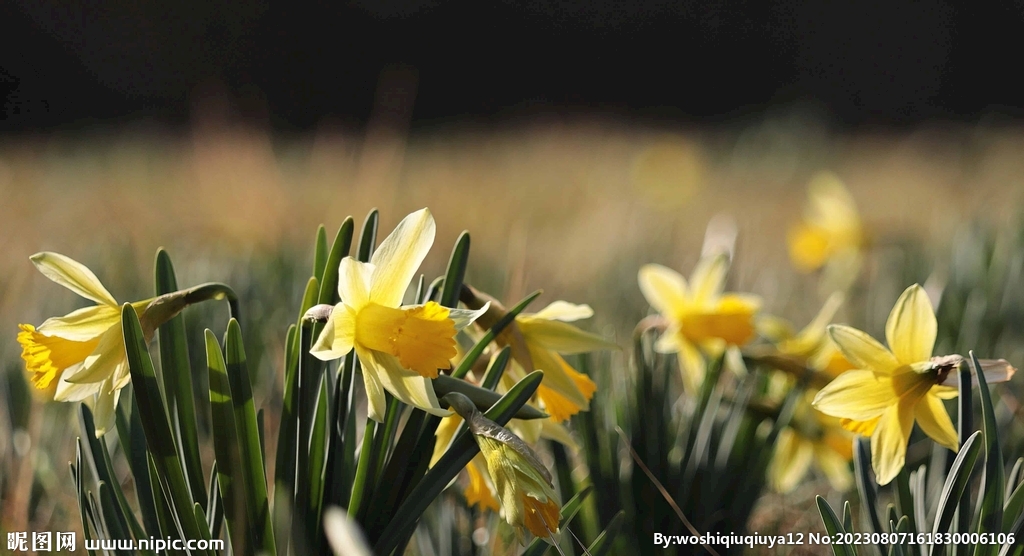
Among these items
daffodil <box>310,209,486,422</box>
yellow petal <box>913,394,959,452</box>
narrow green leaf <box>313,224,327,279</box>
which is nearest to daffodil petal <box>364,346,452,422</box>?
daffodil <box>310,209,486,422</box>

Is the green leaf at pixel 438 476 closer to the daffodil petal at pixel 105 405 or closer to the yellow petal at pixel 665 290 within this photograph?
the daffodil petal at pixel 105 405

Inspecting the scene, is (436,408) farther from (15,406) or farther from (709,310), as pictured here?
(15,406)

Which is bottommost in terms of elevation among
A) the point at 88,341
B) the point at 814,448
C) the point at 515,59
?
the point at 814,448

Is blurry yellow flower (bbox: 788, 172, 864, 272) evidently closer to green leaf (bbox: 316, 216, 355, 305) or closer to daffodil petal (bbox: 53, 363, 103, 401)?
green leaf (bbox: 316, 216, 355, 305)

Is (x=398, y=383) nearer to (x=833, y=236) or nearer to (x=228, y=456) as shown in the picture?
(x=228, y=456)

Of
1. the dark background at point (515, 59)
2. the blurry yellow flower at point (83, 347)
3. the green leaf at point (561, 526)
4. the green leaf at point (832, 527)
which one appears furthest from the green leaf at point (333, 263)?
the dark background at point (515, 59)

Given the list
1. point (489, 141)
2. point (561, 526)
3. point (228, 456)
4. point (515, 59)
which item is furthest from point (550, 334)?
point (515, 59)

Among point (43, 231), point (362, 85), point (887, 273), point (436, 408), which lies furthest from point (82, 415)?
point (362, 85)

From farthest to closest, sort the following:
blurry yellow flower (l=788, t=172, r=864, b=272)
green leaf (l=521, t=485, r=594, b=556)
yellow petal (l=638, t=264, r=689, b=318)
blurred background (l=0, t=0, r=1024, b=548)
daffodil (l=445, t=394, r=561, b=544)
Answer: blurred background (l=0, t=0, r=1024, b=548), blurry yellow flower (l=788, t=172, r=864, b=272), yellow petal (l=638, t=264, r=689, b=318), green leaf (l=521, t=485, r=594, b=556), daffodil (l=445, t=394, r=561, b=544)
